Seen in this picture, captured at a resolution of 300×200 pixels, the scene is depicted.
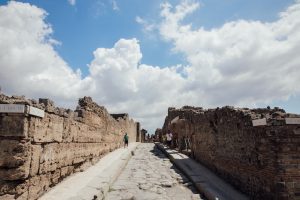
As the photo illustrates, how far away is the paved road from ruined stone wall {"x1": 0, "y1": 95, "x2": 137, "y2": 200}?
152 centimetres

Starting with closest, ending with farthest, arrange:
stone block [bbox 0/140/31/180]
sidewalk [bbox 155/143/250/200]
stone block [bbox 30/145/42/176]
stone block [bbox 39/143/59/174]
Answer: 1. stone block [bbox 0/140/31/180]
2. stone block [bbox 30/145/42/176]
3. stone block [bbox 39/143/59/174]
4. sidewalk [bbox 155/143/250/200]

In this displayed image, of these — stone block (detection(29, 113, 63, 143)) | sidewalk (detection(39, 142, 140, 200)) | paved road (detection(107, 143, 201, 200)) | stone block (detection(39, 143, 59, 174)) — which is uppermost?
stone block (detection(29, 113, 63, 143))

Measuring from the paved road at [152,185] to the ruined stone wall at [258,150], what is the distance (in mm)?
1335

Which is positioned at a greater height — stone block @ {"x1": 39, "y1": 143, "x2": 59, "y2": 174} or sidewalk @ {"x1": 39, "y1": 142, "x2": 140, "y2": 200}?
stone block @ {"x1": 39, "y1": 143, "x2": 59, "y2": 174}

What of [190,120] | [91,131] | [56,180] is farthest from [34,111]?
[190,120]

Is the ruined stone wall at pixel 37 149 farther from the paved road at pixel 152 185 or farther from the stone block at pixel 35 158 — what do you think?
the paved road at pixel 152 185

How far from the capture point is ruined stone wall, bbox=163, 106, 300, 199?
5844mm

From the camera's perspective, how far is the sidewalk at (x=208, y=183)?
23.2 feet

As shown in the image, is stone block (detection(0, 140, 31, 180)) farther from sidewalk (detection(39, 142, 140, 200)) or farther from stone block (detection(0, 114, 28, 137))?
sidewalk (detection(39, 142, 140, 200))

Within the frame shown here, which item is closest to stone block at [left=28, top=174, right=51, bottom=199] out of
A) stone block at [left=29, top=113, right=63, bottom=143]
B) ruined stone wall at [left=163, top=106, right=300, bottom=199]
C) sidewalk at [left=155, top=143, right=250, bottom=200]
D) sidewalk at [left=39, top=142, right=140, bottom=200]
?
sidewalk at [left=39, top=142, right=140, bottom=200]

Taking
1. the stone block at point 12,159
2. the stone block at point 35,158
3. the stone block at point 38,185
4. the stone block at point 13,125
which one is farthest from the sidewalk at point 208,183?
the stone block at point 13,125

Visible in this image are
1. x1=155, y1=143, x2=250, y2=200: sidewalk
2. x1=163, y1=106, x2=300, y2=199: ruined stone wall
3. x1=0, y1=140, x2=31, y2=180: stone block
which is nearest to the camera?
x1=0, y1=140, x2=31, y2=180: stone block

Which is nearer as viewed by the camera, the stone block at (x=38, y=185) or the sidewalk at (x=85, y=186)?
the stone block at (x=38, y=185)

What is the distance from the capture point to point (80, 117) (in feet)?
31.7
